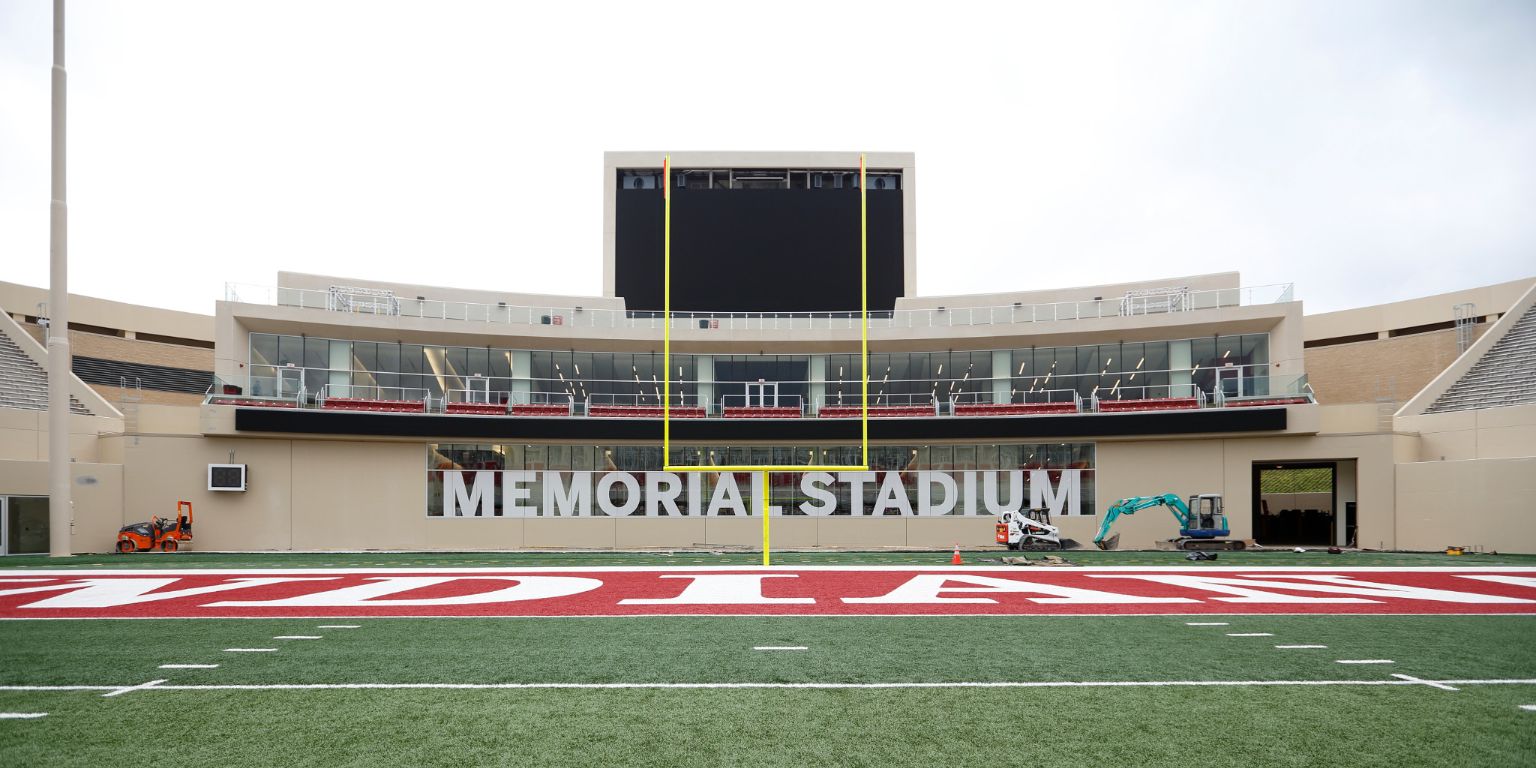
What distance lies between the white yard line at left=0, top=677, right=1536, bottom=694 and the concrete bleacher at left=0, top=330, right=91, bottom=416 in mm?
24230

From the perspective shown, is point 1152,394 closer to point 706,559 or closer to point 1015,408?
point 1015,408

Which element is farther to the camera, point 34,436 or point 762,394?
point 762,394

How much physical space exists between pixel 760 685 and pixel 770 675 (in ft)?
1.18

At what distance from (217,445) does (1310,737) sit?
28.3 m

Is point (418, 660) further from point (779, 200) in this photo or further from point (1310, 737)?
point (779, 200)

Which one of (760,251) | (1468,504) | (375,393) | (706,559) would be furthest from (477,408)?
(1468,504)

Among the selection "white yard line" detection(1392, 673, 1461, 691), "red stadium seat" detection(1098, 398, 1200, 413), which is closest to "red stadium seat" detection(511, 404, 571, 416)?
"red stadium seat" detection(1098, 398, 1200, 413)

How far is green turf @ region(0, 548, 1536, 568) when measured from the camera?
18.9 meters

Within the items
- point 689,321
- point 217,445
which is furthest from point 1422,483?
point 217,445

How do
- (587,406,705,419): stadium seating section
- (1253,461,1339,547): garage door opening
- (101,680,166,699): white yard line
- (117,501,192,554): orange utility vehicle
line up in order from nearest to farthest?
(101,680,166,699): white yard line, (117,501,192,554): orange utility vehicle, (1253,461,1339,547): garage door opening, (587,406,705,419): stadium seating section

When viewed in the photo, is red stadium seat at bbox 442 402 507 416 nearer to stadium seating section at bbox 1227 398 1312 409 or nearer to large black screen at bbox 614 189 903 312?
large black screen at bbox 614 189 903 312

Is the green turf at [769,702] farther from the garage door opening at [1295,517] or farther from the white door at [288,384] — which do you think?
the garage door opening at [1295,517]

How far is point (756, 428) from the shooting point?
28062mm

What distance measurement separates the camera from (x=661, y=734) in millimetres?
5336
